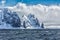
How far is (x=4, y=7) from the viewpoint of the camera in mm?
14992

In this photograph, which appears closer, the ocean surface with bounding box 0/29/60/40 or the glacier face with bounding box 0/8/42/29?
the glacier face with bounding box 0/8/42/29

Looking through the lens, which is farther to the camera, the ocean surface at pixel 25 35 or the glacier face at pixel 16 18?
the ocean surface at pixel 25 35

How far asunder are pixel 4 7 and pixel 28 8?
122cm

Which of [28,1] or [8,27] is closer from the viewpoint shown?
[28,1]

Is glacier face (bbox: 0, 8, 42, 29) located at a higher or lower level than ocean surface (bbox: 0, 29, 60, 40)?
higher

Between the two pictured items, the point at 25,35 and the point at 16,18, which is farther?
the point at 25,35

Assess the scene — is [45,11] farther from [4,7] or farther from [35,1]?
[4,7]

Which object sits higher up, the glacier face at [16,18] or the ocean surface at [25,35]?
the glacier face at [16,18]

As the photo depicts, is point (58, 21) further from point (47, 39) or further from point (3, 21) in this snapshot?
point (3, 21)

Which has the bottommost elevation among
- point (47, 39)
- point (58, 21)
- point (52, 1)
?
point (47, 39)

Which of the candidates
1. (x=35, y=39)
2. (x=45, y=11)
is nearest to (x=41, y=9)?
(x=45, y=11)

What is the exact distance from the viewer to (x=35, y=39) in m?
16.2

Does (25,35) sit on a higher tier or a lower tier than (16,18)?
lower

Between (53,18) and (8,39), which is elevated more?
(53,18)
